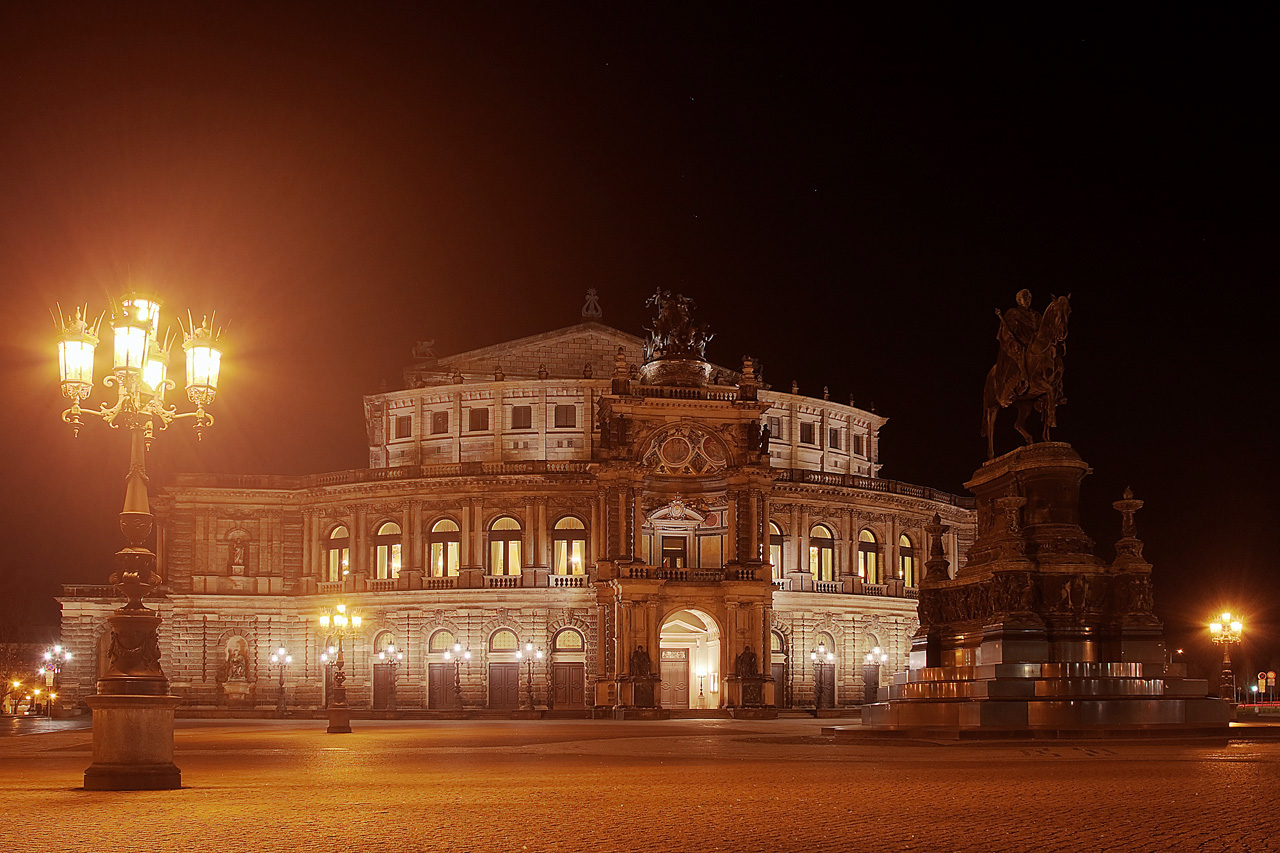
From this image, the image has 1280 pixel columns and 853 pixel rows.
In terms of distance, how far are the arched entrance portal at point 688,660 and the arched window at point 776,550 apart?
20.3ft

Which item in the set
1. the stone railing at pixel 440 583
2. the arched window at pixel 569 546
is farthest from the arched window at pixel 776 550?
the stone railing at pixel 440 583

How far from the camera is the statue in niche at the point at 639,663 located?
6519 centimetres

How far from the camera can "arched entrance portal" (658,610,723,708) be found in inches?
2815

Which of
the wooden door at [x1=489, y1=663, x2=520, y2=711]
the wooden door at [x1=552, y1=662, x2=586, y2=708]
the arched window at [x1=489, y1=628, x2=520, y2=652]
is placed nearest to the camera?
the wooden door at [x1=552, y1=662, x2=586, y2=708]

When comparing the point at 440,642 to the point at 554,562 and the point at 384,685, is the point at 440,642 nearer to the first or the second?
the point at 384,685

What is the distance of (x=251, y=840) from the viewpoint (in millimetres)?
11523

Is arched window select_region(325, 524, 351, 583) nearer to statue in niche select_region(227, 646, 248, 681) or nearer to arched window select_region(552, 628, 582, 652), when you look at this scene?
statue in niche select_region(227, 646, 248, 681)

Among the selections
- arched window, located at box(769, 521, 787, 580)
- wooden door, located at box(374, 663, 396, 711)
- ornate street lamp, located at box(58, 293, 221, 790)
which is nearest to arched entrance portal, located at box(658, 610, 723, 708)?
arched window, located at box(769, 521, 787, 580)

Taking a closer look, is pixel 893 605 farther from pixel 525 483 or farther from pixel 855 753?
pixel 855 753

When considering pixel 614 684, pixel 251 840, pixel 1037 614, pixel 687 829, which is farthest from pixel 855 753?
pixel 614 684

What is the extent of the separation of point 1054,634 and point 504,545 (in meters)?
52.8

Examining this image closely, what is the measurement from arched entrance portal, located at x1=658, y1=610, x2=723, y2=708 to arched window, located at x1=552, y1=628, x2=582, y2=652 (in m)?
4.58

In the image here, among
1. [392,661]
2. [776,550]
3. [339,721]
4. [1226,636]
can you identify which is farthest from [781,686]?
[339,721]

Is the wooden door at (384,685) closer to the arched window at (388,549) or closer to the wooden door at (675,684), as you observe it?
the arched window at (388,549)
